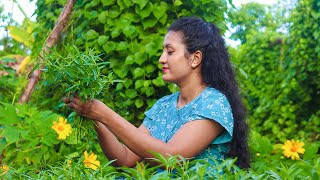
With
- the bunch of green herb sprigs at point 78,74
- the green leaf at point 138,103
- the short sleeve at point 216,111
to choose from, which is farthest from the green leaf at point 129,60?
the bunch of green herb sprigs at point 78,74

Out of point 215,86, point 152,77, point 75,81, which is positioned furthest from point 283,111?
point 75,81

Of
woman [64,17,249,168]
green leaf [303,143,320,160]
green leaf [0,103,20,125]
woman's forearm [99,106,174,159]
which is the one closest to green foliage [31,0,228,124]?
green leaf [0,103,20,125]

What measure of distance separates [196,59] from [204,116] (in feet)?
0.96

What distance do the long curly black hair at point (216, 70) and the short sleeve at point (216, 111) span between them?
69mm

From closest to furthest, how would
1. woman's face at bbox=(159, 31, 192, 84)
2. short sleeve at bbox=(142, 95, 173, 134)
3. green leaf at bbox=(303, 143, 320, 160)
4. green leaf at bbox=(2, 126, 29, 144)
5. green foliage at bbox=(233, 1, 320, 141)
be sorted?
woman's face at bbox=(159, 31, 192, 84)
short sleeve at bbox=(142, 95, 173, 134)
green leaf at bbox=(2, 126, 29, 144)
green leaf at bbox=(303, 143, 320, 160)
green foliage at bbox=(233, 1, 320, 141)

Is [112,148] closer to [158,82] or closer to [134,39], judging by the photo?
[158,82]

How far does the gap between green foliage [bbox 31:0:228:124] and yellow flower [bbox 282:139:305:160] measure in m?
0.69

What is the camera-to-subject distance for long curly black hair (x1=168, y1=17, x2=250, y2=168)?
109 inches

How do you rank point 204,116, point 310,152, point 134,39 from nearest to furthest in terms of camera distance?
point 204,116, point 310,152, point 134,39

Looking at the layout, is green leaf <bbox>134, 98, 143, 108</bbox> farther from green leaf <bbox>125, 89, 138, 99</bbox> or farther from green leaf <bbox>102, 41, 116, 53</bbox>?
green leaf <bbox>102, 41, 116, 53</bbox>

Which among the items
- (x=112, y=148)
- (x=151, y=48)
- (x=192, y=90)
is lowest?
(x=112, y=148)

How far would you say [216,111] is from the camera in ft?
8.61

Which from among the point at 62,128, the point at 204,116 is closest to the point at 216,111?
the point at 204,116

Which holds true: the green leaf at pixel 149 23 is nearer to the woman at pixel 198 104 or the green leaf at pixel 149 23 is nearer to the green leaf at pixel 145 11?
the green leaf at pixel 145 11
